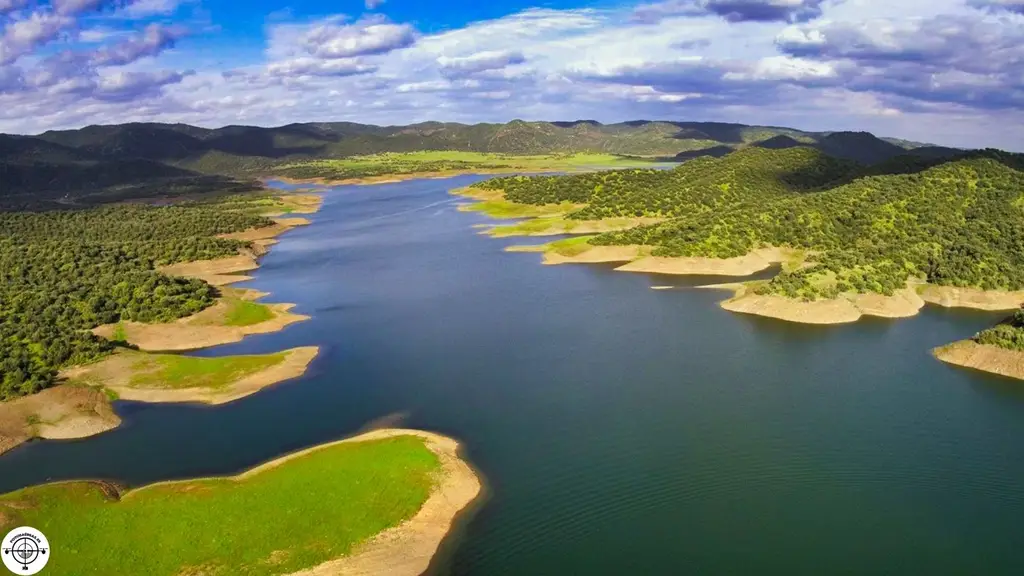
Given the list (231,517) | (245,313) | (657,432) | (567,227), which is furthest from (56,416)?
(567,227)

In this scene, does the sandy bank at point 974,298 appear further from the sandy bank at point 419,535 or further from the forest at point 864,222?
the sandy bank at point 419,535

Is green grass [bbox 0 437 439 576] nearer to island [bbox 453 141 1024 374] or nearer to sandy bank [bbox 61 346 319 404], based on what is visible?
sandy bank [bbox 61 346 319 404]

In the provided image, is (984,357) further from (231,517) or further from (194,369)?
(194,369)

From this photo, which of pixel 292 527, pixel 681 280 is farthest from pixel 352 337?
pixel 681 280

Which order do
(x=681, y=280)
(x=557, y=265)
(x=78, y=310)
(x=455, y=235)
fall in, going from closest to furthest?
1. (x=78, y=310)
2. (x=681, y=280)
3. (x=557, y=265)
4. (x=455, y=235)

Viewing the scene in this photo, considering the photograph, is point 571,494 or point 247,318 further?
point 247,318

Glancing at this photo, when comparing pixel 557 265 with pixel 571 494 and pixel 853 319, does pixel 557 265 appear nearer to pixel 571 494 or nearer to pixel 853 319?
pixel 853 319
